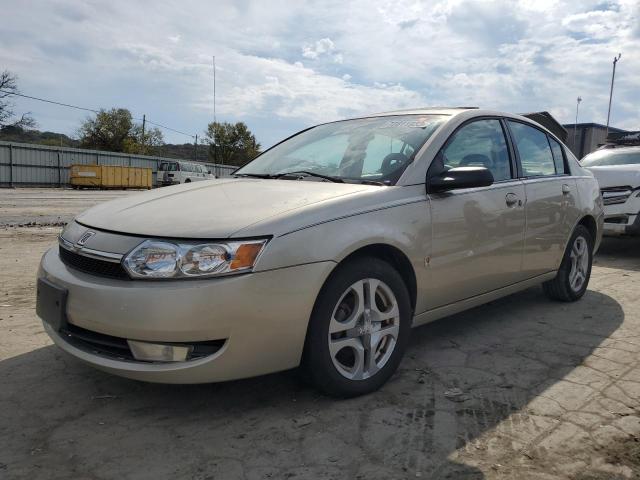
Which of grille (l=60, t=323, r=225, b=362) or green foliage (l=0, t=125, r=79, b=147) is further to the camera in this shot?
green foliage (l=0, t=125, r=79, b=147)

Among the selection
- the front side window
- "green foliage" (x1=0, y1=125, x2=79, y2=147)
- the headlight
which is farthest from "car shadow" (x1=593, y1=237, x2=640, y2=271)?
"green foliage" (x1=0, y1=125, x2=79, y2=147)

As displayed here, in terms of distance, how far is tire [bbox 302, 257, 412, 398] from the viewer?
2594 millimetres

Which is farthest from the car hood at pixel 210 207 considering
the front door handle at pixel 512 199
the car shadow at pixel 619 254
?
the car shadow at pixel 619 254

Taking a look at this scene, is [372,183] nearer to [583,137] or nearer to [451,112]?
[451,112]

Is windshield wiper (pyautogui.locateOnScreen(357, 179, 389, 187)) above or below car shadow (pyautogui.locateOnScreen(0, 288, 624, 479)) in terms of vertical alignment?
above

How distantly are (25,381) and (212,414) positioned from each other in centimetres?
114

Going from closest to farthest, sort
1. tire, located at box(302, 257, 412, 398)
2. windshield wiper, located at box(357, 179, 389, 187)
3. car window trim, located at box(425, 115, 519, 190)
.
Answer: tire, located at box(302, 257, 412, 398) → windshield wiper, located at box(357, 179, 389, 187) → car window trim, located at box(425, 115, 519, 190)

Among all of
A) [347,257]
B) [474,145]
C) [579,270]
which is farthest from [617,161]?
[347,257]

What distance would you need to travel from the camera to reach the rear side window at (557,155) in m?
4.59

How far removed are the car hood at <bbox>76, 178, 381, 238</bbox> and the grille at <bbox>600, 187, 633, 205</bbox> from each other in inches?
221

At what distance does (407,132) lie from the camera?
11.5 feet

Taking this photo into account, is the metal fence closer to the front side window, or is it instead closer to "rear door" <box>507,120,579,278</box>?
"rear door" <box>507,120,579,278</box>

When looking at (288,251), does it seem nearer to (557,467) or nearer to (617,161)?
(557,467)

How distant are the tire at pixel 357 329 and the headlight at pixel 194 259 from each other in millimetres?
436
